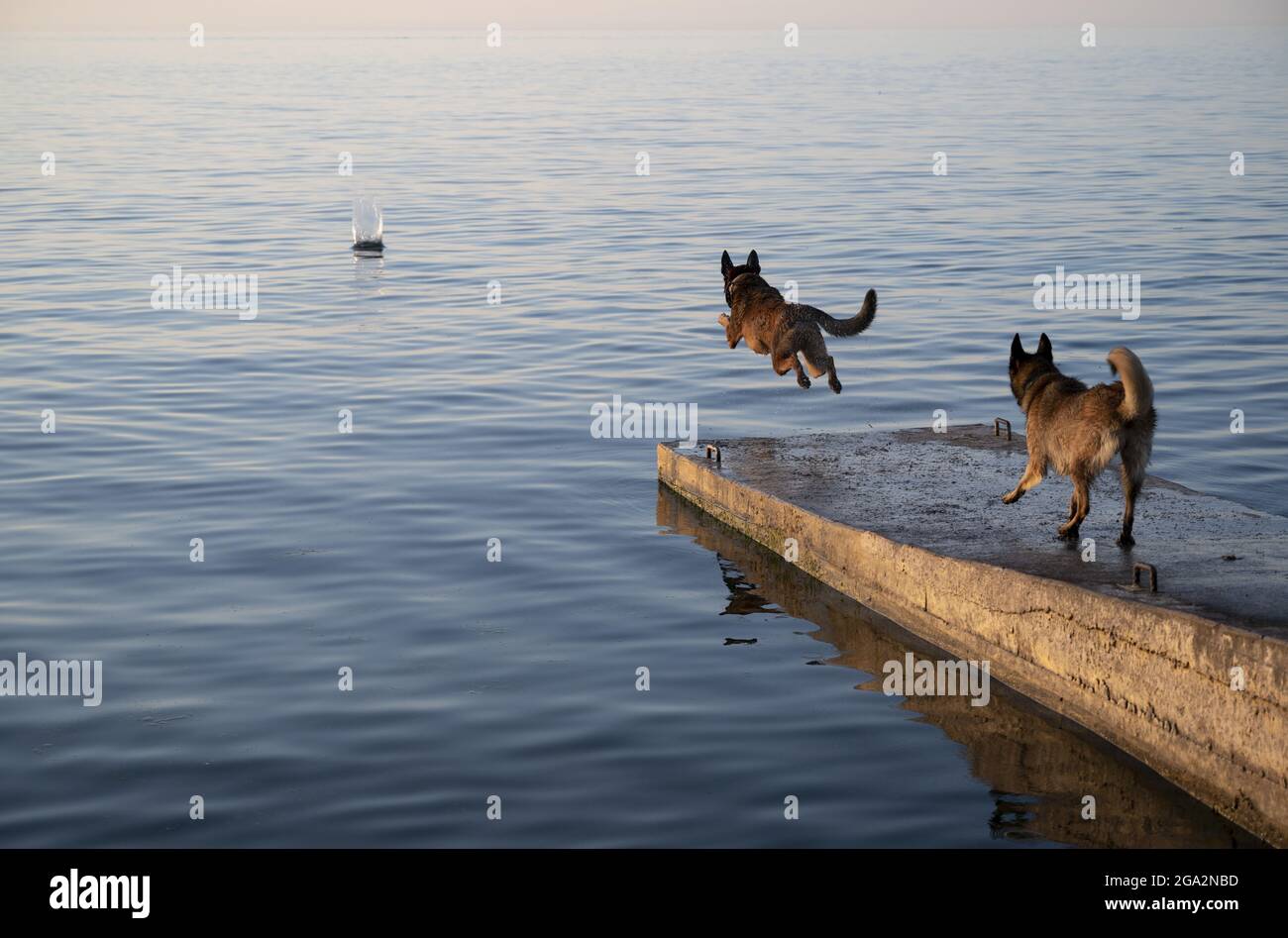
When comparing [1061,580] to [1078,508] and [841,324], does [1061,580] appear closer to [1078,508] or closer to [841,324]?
[1078,508]

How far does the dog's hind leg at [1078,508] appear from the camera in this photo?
33.2 ft

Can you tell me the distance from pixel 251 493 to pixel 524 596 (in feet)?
12.4

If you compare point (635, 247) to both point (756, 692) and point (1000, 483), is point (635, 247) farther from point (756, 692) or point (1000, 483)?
point (756, 692)

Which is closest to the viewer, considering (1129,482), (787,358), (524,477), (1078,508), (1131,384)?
(1131,384)

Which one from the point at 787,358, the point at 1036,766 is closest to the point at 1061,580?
the point at 1036,766

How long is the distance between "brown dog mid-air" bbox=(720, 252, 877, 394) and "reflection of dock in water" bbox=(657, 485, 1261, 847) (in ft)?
8.05

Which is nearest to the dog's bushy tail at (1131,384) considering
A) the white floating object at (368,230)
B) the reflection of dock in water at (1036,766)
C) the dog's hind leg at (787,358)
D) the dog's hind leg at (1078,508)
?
the dog's hind leg at (1078,508)

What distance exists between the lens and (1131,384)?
925 cm

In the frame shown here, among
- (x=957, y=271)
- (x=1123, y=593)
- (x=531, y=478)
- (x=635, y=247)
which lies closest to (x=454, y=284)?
(x=635, y=247)

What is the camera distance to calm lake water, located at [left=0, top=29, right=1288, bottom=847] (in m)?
8.91

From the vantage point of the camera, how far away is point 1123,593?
889 cm

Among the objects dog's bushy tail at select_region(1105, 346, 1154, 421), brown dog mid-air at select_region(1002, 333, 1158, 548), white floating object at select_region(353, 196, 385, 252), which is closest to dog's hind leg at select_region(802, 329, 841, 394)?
brown dog mid-air at select_region(1002, 333, 1158, 548)

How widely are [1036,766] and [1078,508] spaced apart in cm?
186
